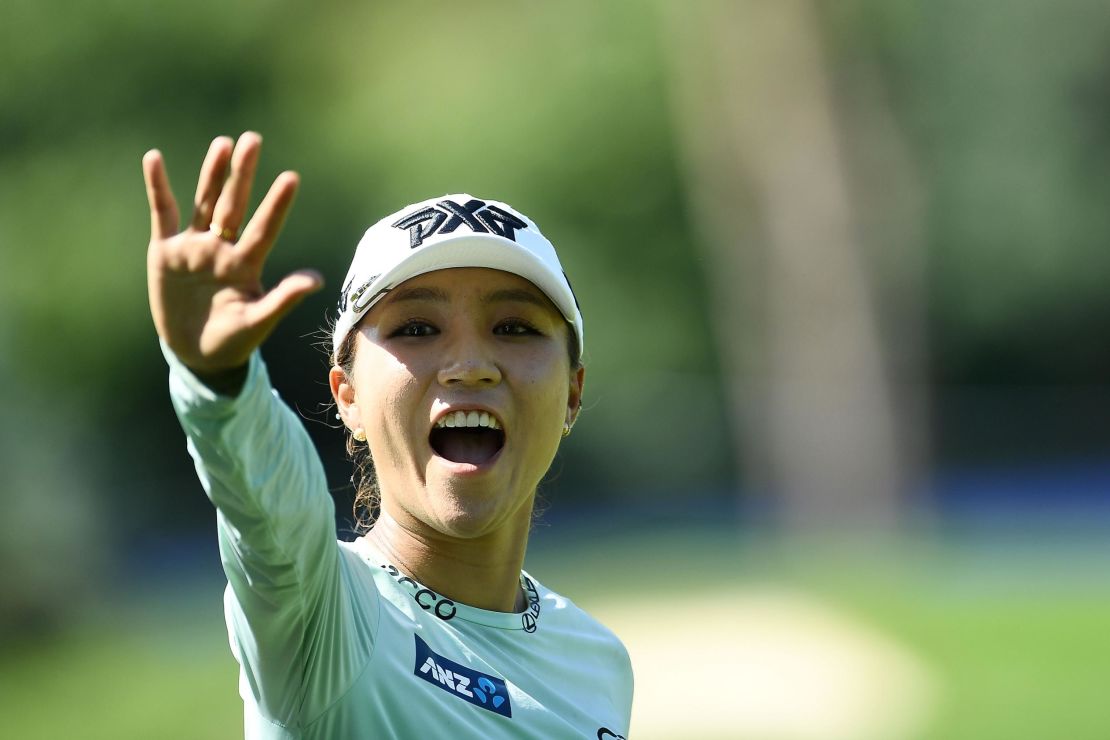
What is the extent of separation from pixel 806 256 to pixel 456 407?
20.8m

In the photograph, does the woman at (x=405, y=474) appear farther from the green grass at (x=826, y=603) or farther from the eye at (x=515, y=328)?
the green grass at (x=826, y=603)

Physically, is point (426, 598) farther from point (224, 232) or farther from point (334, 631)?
point (224, 232)

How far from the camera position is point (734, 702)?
1062 cm

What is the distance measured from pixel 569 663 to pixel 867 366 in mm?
20084

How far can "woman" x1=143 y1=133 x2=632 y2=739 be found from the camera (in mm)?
1948

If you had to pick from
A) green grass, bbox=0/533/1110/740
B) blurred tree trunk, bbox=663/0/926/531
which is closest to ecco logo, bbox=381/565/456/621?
green grass, bbox=0/533/1110/740

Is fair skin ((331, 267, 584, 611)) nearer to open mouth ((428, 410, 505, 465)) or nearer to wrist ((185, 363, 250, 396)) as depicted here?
open mouth ((428, 410, 505, 465))

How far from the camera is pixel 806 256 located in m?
23.0

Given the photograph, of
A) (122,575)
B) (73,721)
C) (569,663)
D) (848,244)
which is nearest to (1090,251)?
(848,244)

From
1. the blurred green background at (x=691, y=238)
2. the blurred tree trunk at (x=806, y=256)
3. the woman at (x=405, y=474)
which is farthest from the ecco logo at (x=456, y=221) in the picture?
the blurred tree trunk at (x=806, y=256)

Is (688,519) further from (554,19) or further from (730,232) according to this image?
(554,19)

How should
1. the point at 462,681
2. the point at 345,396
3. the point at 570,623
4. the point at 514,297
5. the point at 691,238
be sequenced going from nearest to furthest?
the point at 462,681
the point at 514,297
the point at 345,396
the point at 570,623
the point at 691,238

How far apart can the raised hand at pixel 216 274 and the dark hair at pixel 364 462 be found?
0.87 metres

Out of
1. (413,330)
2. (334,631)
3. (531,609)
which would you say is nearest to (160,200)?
(334,631)
